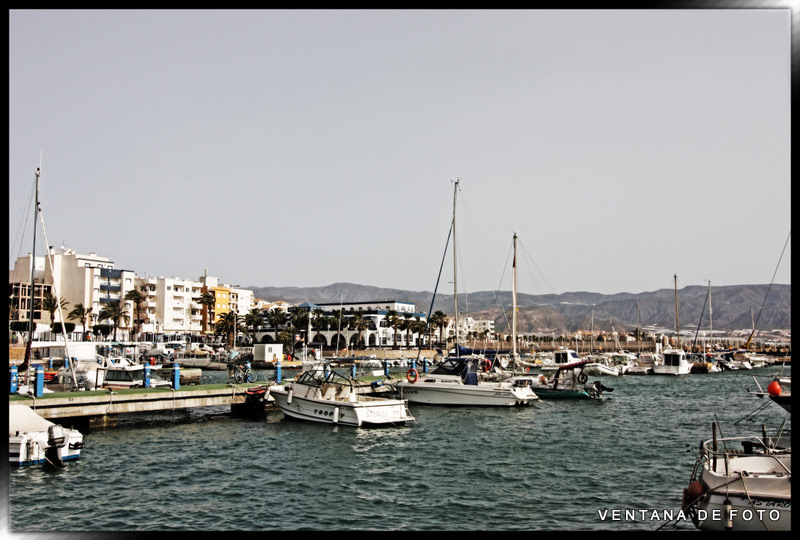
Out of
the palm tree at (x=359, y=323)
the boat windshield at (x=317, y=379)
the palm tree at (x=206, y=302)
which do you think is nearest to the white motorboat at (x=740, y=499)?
the boat windshield at (x=317, y=379)

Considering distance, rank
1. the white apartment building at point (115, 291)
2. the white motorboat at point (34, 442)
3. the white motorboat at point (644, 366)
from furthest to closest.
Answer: the white apartment building at point (115, 291), the white motorboat at point (644, 366), the white motorboat at point (34, 442)

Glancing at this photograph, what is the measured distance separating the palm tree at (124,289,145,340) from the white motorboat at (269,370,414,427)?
8396 centimetres

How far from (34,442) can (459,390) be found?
27114 mm

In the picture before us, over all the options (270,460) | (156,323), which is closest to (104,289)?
(156,323)

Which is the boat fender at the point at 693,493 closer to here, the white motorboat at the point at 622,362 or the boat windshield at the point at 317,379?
the boat windshield at the point at 317,379

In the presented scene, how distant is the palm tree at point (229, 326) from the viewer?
126750 millimetres

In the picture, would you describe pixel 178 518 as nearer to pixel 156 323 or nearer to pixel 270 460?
pixel 270 460

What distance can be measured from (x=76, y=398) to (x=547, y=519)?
78.8ft

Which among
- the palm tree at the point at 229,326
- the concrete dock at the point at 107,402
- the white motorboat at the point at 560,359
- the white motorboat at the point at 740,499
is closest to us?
the white motorboat at the point at 740,499

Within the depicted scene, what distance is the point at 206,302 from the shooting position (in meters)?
133

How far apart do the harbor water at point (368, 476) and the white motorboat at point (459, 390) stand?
5442mm

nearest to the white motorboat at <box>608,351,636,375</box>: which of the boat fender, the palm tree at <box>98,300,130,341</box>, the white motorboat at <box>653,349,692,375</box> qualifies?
the white motorboat at <box>653,349,692,375</box>

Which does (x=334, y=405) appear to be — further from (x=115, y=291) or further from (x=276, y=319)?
(x=276, y=319)

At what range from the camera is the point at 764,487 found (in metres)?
13.8
